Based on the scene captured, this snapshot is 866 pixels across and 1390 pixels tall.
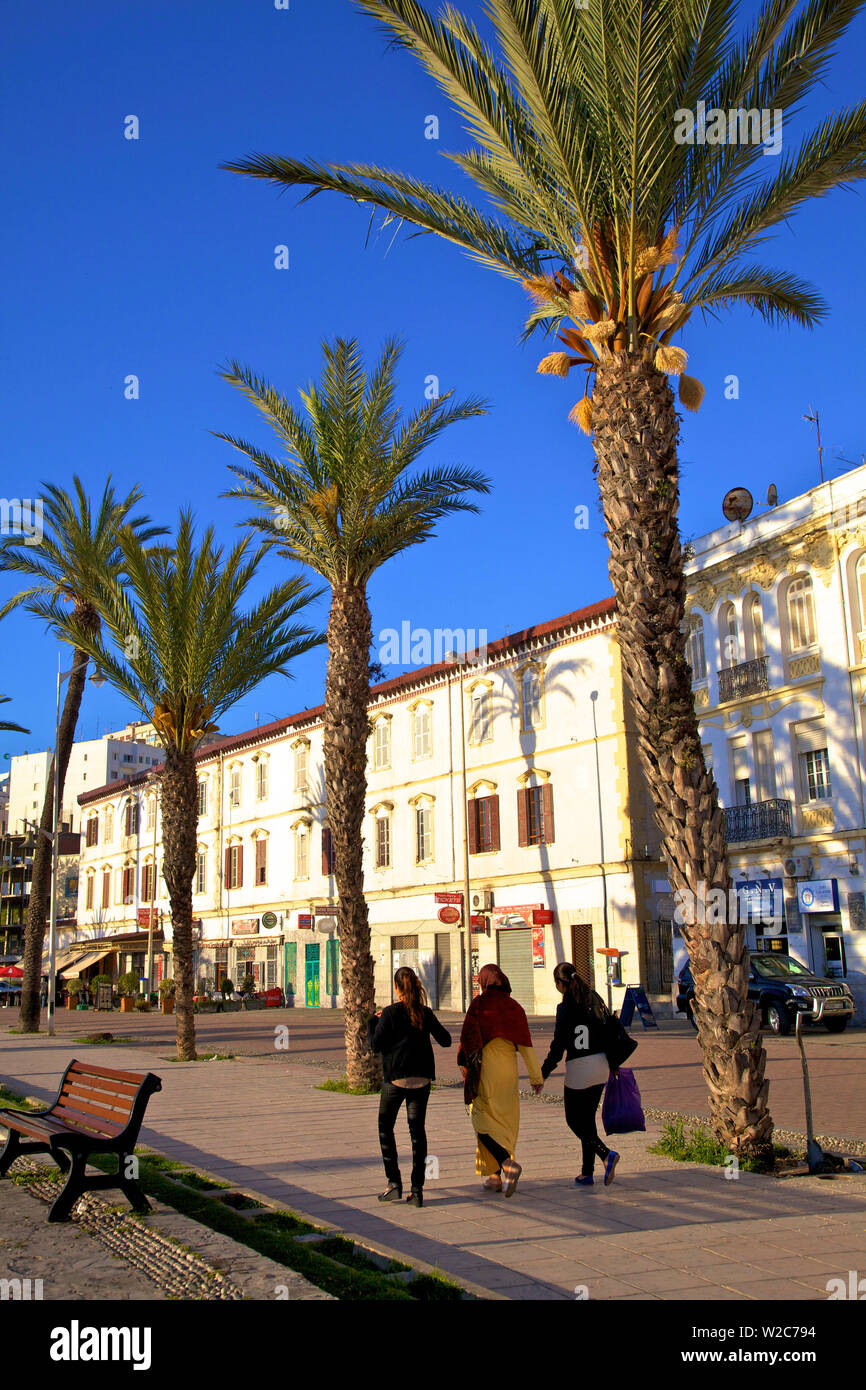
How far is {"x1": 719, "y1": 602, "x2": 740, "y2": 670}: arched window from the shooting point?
105ft

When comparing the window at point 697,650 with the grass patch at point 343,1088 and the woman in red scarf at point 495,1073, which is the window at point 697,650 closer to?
the grass patch at point 343,1088

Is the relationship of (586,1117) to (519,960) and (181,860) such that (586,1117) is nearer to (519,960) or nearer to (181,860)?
(181,860)

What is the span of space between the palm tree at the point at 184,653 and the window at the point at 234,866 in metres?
28.8

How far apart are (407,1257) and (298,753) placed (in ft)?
132

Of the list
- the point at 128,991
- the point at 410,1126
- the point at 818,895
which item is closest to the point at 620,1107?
the point at 410,1126

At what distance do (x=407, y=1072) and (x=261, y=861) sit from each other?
135ft

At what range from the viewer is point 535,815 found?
113 feet

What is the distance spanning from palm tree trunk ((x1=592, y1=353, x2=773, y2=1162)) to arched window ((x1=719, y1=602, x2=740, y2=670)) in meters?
22.7

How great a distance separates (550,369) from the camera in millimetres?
10477

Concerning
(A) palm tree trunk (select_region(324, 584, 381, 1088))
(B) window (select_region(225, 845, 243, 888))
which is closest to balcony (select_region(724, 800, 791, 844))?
(A) palm tree trunk (select_region(324, 584, 381, 1088))

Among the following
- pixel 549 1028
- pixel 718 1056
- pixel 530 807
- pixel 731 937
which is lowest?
pixel 549 1028

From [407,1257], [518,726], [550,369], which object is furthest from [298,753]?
[407,1257]

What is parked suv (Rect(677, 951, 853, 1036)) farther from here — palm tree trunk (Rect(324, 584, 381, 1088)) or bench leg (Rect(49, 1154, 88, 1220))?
bench leg (Rect(49, 1154, 88, 1220))
